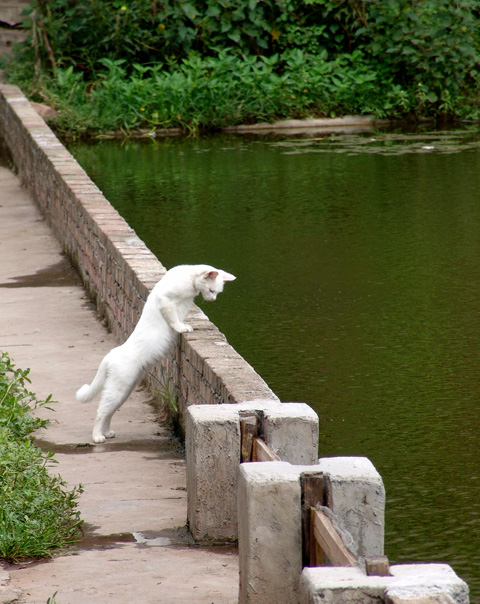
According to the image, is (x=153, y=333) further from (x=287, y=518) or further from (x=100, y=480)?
(x=287, y=518)

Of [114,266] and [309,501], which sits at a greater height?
[309,501]

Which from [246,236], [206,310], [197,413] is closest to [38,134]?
[246,236]

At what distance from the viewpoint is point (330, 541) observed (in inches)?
128

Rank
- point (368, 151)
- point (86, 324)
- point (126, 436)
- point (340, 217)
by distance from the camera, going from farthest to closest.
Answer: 1. point (368, 151)
2. point (340, 217)
3. point (86, 324)
4. point (126, 436)

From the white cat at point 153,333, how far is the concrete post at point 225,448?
4.25 feet

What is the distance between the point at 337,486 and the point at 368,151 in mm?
12282

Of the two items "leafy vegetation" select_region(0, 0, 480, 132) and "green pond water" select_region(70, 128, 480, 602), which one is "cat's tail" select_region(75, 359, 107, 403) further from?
"leafy vegetation" select_region(0, 0, 480, 132)

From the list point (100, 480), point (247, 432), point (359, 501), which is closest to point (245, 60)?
point (100, 480)

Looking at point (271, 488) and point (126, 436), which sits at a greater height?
point (271, 488)

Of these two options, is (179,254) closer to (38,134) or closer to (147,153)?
(38,134)

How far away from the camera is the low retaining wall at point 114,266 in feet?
16.8

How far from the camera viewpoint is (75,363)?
23.8ft

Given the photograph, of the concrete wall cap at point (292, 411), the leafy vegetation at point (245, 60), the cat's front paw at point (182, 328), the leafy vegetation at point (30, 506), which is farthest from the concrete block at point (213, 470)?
the leafy vegetation at point (245, 60)

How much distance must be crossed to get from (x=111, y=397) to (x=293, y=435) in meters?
1.74
